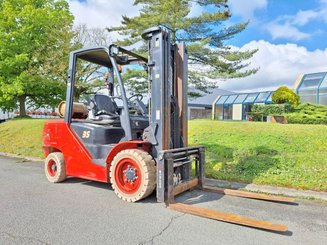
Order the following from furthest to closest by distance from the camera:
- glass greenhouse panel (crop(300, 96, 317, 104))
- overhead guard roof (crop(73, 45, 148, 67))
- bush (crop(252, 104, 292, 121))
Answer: glass greenhouse panel (crop(300, 96, 317, 104)) → bush (crop(252, 104, 292, 121)) → overhead guard roof (crop(73, 45, 148, 67))

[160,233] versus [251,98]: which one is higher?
[251,98]

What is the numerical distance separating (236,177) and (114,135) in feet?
9.62

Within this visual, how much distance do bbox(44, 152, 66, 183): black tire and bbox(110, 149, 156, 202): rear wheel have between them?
1669 millimetres

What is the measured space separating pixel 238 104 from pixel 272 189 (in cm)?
2449

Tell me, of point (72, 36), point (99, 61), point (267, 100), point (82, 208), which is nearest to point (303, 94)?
point (267, 100)

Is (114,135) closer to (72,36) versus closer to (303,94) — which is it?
(72,36)

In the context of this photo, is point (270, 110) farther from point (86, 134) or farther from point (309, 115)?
point (86, 134)

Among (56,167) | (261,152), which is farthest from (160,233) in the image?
(261,152)

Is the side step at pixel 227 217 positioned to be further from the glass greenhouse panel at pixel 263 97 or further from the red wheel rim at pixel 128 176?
the glass greenhouse panel at pixel 263 97

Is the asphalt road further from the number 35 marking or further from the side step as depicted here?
the number 35 marking

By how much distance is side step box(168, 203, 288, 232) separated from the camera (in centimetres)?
361

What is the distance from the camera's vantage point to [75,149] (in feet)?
19.2

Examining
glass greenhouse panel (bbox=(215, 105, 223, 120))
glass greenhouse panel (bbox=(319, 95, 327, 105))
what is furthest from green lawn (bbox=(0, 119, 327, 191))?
glass greenhouse panel (bbox=(215, 105, 223, 120))

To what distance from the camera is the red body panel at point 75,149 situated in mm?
5141
